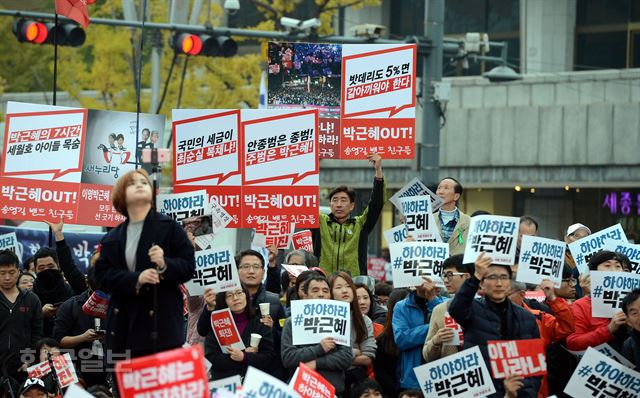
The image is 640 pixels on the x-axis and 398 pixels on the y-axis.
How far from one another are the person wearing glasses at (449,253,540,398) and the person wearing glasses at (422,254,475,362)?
0.99 feet

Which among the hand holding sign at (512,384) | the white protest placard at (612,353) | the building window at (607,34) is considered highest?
the building window at (607,34)

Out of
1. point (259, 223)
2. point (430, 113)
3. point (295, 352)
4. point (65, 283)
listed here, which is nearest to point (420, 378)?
point (295, 352)

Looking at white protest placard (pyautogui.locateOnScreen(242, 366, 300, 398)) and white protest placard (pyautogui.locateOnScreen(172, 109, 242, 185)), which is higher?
white protest placard (pyautogui.locateOnScreen(172, 109, 242, 185))

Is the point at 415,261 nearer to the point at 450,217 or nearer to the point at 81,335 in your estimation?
the point at 450,217

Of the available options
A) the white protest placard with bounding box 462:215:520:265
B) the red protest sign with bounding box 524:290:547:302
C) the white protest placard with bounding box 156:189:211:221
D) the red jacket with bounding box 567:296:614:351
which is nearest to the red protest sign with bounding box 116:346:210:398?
the white protest placard with bounding box 462:215:520:265

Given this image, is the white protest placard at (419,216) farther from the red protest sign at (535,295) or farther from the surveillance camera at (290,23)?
the surveillance camera at (290,23)

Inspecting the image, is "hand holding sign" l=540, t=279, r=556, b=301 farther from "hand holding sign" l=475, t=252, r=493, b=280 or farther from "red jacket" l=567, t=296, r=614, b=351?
"hand holding sign" l=475, t=252, r=493, b=280

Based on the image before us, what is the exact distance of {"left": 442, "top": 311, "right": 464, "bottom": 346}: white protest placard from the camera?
10406 mm

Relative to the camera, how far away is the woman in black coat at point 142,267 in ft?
28.6

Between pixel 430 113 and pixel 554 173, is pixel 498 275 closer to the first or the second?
pixel 430 113

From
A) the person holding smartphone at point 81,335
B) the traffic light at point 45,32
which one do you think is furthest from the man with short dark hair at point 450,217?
the traffic light at point 45,32

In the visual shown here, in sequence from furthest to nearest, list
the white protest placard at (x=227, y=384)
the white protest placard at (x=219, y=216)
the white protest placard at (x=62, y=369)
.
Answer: the white protest placard at (x=219, y=216) → the white protest placard at (x=62, y=369) → the white protest placard at (x=227, y=384)

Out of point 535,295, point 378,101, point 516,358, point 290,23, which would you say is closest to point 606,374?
point 516,358

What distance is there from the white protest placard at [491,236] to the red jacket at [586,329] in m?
0.97
